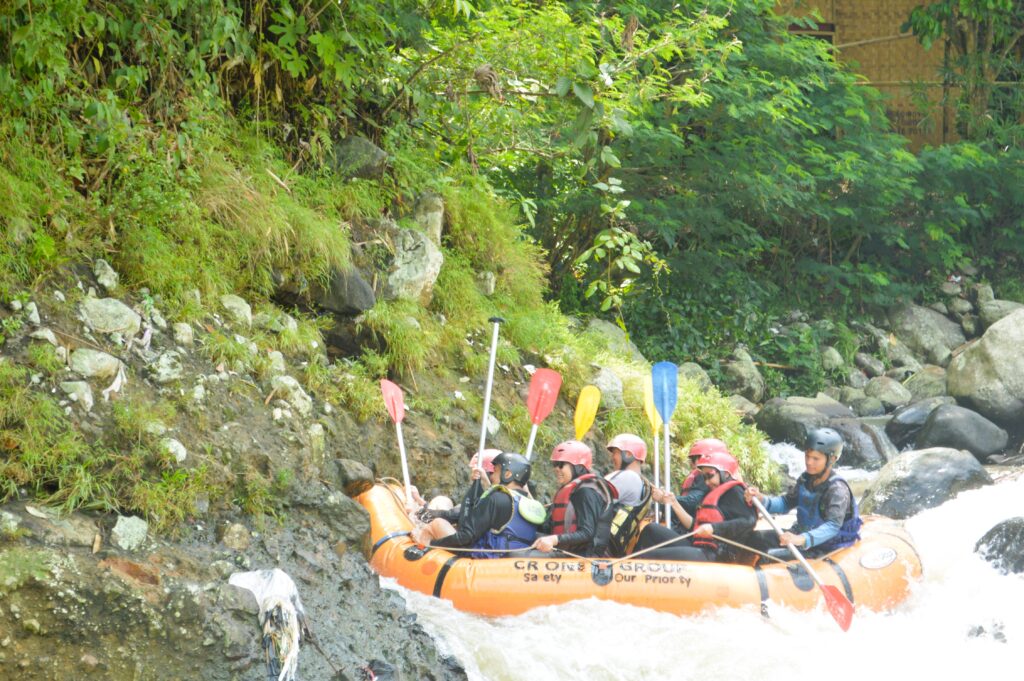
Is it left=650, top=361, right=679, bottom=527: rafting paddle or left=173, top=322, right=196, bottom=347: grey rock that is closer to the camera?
left=173, top=322, right=196, bottom=347: grey rock

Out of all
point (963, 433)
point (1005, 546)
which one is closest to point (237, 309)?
point (1005, 546)

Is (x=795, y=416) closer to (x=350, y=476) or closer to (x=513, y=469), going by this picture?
(x=513, y=469)

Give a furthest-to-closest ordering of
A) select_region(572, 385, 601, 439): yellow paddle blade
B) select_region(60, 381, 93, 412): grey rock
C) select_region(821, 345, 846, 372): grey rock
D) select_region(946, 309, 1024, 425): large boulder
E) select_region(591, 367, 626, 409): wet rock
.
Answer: select_region(821, 345, 846, 372): grey rock, select_region(946, 309, 1024, 425): large boulder, select_region(591, 367, 626, 409): wet rock, select_region(572, 385, 601, 439): yellow paddle blade, select_region(60, 381, 93, 412): grey rock

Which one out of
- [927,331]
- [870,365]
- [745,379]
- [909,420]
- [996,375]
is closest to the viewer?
[909,420]

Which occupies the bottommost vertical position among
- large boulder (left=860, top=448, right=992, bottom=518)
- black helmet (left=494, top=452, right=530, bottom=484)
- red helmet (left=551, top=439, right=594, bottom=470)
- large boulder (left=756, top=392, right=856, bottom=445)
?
large boulder (left=756, top=392, right=856, bottom=445)

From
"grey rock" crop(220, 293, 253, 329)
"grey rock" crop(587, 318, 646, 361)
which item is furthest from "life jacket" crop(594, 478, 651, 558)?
"grey rock" crop(587, 318, 646, 361)

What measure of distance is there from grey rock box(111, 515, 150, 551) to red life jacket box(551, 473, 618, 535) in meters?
2.30

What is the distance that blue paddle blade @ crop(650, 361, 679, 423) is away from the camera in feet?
22.7

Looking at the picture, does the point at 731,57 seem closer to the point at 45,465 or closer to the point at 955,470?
the point at 955,470

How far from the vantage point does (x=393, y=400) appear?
6.14 m

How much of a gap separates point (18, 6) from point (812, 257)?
11213 mm

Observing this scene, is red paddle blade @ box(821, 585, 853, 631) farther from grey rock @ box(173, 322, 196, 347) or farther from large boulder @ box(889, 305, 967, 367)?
large boulder @ box(889, 305, 967, 367)

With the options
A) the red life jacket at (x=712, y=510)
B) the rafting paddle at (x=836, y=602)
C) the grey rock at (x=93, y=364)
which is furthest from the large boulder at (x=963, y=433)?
the grey rock at (x=93, y=364)

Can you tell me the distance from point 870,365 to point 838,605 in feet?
26.4
